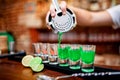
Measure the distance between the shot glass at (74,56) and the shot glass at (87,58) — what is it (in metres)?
0.04

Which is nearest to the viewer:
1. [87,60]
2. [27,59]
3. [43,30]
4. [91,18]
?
[87,60]

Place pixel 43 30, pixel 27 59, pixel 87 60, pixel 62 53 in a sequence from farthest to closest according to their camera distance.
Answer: pixel 43 30, pixel 27 59, pixel 62 53, pixel 87 60

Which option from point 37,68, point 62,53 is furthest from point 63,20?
point 37,68

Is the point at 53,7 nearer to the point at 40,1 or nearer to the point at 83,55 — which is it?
the point at 83,55

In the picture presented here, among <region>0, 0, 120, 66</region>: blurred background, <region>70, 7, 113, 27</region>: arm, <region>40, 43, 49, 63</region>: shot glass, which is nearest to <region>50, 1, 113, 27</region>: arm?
<region>70, 7, 113, 27</region>: arm

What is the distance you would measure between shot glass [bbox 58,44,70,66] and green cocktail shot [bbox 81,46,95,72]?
13 centimetres

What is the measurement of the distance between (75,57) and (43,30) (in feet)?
11.6

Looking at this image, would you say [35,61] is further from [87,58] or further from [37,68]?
[87,58]

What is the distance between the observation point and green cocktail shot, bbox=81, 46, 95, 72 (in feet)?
3.60

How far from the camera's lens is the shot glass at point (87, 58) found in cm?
110

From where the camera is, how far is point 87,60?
1097mm

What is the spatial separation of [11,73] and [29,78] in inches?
7.2

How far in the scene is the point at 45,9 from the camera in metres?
4.45

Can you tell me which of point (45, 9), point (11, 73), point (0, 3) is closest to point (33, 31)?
point (45, 9)
